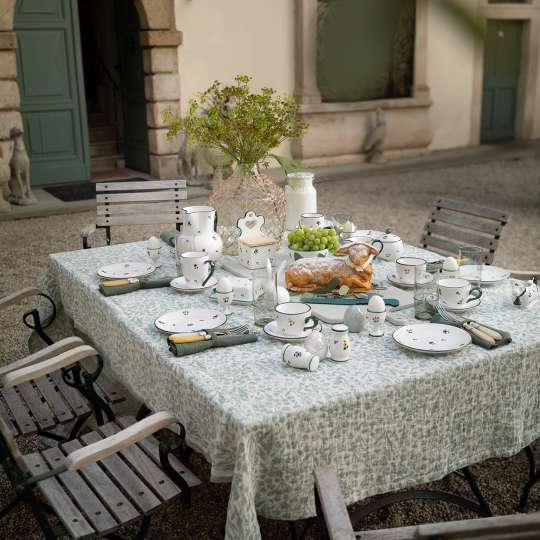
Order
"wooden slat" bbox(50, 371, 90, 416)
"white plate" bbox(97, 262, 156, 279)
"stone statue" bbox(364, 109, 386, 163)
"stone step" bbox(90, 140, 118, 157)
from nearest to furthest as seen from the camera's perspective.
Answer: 1. "wooden slat" bbox(50, 371, 90, 416)
2. "white plate" bbox(97, 262, 156, 279)
3. "stone statue" bbox(364, 109, 386, 163)
4. "stone step" bbox(90, 140, 118, 157)

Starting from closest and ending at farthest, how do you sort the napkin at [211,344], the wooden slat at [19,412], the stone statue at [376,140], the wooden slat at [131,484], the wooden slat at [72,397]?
the wooden slat at [131,484] → the napkin at [211,344] → the wooden slat at [19,412] → the wooden slat at [72,397] → the stone statue at [376,140]

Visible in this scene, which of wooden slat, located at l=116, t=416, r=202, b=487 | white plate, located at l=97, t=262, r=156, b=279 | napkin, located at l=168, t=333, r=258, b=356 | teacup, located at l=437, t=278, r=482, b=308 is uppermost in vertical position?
teacup, located at l=437, t=278, r=482, b=308

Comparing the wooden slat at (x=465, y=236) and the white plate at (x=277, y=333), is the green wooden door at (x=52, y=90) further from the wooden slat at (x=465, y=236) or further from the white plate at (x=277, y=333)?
the white plate at (x=277, y=333)

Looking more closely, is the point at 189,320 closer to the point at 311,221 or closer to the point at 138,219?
the point at 311,221

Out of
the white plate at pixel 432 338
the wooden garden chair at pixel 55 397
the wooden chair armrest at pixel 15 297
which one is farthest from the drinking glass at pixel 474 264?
the wooden chair armrest at pixel 15 297

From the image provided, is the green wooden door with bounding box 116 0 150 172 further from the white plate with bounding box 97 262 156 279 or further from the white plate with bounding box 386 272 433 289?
the white plate with bounding box 386 272 433 289

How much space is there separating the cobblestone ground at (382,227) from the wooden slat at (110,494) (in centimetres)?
42

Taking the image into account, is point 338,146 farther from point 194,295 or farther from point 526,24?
point 526,24

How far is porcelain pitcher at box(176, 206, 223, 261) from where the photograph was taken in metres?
3.10

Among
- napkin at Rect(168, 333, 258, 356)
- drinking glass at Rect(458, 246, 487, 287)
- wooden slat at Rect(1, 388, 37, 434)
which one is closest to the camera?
napkin at Rect(168, 333, 258, 356)

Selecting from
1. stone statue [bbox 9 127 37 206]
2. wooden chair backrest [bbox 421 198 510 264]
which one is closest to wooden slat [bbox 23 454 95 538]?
wooden chair backrest [bbox 421 198 510 264]

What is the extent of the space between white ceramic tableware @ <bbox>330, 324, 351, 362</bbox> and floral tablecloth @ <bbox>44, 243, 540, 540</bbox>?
3 cm

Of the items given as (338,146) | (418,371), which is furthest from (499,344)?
(338,146)

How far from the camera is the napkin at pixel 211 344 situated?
227 cm
